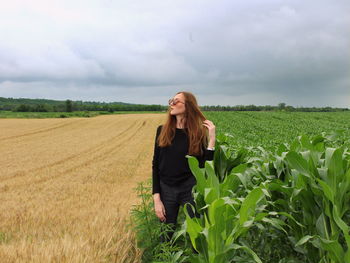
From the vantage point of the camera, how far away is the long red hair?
11.8 ft

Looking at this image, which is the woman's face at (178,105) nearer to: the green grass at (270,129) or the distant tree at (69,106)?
the green grass at (270,129)

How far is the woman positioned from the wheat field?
64 centimetres

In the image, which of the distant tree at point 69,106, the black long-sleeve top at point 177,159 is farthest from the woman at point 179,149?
the distant tree at point 69,106

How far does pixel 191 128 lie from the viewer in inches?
143

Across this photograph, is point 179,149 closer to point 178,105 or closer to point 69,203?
point 178,105

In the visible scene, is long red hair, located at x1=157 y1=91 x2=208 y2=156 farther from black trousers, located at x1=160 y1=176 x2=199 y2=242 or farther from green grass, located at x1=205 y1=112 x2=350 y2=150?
green grass, located at x1=205 y1=112 x2=350 y2=150

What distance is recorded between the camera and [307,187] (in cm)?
288

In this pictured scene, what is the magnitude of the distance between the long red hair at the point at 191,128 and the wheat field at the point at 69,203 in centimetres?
118

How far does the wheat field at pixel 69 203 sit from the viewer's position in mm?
3229

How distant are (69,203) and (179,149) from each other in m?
5.04

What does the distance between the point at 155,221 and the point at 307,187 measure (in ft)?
7.23

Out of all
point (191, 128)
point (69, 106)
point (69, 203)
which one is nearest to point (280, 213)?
point (191, 128)

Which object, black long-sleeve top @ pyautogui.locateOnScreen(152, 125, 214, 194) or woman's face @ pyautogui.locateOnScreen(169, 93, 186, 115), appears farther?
black long-sleeve top @ pyautogui.locateOnScreen(152, 125, 214, 194)

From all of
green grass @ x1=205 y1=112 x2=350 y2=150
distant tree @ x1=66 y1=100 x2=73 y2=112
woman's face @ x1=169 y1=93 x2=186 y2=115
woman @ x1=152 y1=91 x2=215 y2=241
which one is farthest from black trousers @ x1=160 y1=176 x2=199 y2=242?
distant tree @ x1=66 y1=100 x2=73 y2=112
